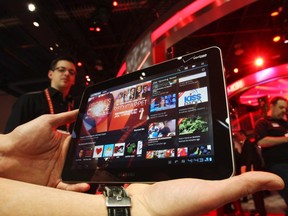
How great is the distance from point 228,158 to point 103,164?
13.3 inches

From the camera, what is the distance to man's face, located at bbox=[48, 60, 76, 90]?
1.79 metres

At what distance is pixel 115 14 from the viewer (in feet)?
13.8

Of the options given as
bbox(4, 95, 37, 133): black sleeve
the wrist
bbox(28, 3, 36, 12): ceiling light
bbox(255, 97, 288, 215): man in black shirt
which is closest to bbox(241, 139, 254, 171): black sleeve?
bbox(255, 97, 288, 215): man in black shirt

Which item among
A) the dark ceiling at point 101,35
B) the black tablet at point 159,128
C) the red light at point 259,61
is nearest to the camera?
the black tablet at point 159,128

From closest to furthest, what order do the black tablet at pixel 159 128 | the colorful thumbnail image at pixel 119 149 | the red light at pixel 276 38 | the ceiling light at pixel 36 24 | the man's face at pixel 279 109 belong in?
1. the black tablet at pixel 159 128
2. the colorful thumbnail image at pixel 119 149
3. the man's face at pixel 279 109
4. the ceiling light at pixel 36 24
5. the red light at pixel 276 38

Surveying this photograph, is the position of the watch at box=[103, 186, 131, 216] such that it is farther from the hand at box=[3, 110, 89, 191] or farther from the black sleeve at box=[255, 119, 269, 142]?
the black sleeve at box=[255, 119, 269, 142]

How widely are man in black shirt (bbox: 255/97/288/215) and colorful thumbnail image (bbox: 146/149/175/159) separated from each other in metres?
1.65

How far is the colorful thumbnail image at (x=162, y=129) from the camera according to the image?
1.94 ft

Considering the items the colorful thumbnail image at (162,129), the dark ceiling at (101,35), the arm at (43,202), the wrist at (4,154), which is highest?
the dark ceiling at (101,35)

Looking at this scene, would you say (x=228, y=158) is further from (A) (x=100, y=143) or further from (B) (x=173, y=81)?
(A) (x=100, y=143)

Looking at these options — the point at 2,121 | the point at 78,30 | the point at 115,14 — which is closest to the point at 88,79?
the point at 78,30

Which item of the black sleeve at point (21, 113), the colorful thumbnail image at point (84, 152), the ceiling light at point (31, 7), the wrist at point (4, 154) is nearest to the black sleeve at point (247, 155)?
the black sleeve at point (21, 113)

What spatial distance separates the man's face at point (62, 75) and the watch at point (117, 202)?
143 centimetres

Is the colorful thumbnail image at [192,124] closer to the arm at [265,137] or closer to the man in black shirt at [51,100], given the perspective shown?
the man in black shirt at [51,100]
